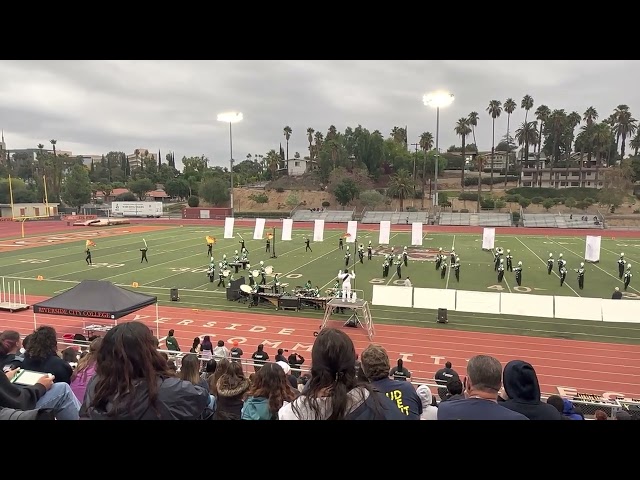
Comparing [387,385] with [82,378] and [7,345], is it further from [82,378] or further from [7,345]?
[7,345]

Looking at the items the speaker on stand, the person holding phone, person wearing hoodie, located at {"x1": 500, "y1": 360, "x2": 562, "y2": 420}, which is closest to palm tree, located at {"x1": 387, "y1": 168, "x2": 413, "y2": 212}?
the speaker on stand

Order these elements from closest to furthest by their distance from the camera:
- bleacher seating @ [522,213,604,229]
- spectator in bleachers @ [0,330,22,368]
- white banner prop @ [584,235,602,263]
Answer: spectator in bleachers @ [0,330,22,368] → white banner prop @ [584,235,602,263] → bleacher seating @ [522,213,604,229]

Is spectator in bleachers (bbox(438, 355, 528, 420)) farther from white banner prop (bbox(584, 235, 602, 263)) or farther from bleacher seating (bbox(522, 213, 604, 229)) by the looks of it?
bleacher seating (bbox(522, 213, 604, 229))

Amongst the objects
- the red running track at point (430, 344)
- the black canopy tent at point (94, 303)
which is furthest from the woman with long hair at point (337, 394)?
the black canopy tent at point (94, 303)

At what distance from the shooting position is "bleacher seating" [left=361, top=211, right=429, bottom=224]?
66438 mm

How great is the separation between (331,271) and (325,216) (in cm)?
4595

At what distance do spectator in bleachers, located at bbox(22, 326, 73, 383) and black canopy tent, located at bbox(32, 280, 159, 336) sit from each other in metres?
8.05

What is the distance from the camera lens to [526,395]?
11.3ft

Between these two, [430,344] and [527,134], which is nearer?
[430,344]

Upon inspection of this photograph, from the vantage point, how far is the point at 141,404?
9.71ft

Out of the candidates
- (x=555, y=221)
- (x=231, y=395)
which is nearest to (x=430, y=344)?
(x=231, y=395)

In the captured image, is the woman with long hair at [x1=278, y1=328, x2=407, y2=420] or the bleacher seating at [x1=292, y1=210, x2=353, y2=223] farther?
the bleacher seating at [x1=292, y1=210, x2=353, y2=223]
